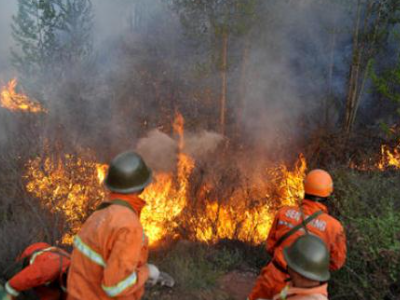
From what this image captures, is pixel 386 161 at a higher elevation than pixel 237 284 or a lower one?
higher

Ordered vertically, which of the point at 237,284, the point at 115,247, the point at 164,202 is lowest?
the point at 164,202

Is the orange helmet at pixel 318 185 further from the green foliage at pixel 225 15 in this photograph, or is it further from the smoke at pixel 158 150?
the green foliage at pixel 225 15

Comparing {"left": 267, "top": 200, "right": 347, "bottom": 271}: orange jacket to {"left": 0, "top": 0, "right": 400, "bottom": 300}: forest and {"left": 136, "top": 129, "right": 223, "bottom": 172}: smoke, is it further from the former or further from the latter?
{"left": 136, "top": 129, "right": 223, "bottom": 172}: smoke

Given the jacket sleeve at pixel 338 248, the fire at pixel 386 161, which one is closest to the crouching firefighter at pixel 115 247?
the jacket sleeve at pixel 338 248

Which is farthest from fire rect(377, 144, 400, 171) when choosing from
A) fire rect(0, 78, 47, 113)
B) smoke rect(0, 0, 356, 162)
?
fire rect(0, 78, 47, 113)

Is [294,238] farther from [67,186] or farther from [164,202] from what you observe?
[164,202]

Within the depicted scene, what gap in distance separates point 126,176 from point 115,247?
0.50 m

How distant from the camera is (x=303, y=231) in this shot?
10.2ft

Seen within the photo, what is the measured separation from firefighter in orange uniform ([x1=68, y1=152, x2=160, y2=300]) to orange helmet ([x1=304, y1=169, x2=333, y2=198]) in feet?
5.55

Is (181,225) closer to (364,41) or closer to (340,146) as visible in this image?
(340,146)

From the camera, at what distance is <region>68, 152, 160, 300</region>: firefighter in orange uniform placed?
211 cm

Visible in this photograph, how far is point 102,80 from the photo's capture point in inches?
729

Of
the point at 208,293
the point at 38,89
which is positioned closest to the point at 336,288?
the point at 208,293

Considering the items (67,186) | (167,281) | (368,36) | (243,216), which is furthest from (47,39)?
(167,281)
